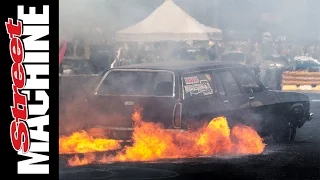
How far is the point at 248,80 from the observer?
992 centimetres

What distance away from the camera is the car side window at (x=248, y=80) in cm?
977

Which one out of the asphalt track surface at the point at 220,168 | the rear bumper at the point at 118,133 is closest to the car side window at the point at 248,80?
the asphalt track surface at the point at 220,168

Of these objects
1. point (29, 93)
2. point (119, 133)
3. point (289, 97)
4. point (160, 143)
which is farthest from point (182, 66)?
point (29, 93)

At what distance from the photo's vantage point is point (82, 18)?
35.6 ft

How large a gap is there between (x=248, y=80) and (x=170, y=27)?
250 inches

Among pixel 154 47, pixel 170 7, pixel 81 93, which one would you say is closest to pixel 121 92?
pixel 81 93

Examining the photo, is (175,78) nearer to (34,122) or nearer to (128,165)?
(128,165)

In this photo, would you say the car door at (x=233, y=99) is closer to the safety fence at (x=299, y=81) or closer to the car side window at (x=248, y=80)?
the car side window at (x=248, y=80)

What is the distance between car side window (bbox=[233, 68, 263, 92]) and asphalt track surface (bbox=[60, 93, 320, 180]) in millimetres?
915

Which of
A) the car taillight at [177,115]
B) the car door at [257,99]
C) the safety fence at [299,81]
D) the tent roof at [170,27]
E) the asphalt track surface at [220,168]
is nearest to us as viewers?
the asphalt track surface at [220,168]

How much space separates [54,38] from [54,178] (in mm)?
1422

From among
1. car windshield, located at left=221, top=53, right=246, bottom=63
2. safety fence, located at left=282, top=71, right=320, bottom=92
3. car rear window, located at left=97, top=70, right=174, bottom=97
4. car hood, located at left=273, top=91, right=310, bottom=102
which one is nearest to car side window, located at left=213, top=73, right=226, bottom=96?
car rear window, located at left=97, top=70, right=174, bottom=97

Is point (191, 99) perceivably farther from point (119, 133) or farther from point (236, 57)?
point (236, 57)

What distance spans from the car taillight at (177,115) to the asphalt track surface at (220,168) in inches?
19.1
